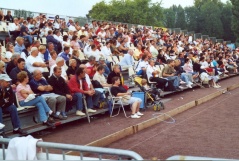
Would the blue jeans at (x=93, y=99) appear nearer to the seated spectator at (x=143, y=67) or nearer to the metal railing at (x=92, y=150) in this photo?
the seated spectator at (x=143, y=67)

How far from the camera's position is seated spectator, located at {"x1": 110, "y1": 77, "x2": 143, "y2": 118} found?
452 inches

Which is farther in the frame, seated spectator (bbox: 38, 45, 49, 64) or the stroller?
the stroller

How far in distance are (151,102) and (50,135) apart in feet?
16.6

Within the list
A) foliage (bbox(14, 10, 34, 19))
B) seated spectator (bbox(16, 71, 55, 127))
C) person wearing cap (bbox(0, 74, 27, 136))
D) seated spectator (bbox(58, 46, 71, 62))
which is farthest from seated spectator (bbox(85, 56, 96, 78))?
foliage (bbox(14, 10, 34, 19))

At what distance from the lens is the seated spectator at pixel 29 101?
884cm

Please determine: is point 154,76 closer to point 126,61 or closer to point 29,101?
point 126,61

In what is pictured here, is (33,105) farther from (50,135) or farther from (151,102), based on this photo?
(151,102)

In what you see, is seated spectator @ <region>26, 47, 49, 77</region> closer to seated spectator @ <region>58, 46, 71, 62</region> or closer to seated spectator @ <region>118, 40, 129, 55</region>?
seated spectator @ <region>58, 46, 71, 62</region>

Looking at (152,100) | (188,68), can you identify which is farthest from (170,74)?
(152,100)

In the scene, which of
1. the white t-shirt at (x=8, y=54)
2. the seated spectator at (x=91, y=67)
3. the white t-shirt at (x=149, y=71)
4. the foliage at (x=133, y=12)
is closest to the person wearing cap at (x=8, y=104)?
the white t-shirt at (x=8, y=54)

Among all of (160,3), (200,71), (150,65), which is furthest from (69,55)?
(160,3)

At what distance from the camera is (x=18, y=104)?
29.0 feet

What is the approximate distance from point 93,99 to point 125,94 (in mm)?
1039

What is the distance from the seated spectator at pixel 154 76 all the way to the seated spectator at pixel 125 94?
3615 mm
